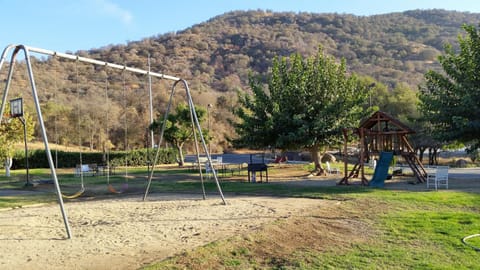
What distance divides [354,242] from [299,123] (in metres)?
12.2

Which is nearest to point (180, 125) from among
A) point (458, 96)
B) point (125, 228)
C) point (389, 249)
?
point (458, 96)

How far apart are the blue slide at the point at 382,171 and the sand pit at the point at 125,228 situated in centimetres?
474

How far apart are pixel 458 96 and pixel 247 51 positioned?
81113mm

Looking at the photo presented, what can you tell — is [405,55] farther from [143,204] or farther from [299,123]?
[143,204]

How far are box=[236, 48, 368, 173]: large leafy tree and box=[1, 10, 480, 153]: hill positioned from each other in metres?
22.1

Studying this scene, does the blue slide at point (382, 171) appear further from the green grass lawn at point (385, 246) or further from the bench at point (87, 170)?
the bench at point (87, 170)

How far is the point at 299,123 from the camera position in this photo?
18797 millimetres

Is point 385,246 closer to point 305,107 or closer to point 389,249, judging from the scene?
point 389,249

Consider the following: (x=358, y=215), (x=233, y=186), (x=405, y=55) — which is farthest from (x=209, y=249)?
(x=405, y=55)

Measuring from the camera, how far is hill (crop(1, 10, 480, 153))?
49.9 meters

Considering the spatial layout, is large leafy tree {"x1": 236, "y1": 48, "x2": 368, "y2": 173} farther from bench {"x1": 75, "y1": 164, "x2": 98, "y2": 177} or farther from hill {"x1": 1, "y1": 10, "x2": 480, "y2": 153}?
hill {"x1": 1, "y1": 10, "x2": 480, "y2": 153}

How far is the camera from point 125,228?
27.2 feet

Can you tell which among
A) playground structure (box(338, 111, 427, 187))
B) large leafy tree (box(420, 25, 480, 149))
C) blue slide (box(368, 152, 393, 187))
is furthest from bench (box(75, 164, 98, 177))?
large leafy tree (box(420, 25, 480, 149))

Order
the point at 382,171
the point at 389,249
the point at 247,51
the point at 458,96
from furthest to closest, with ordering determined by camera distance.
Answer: the point at 247,51 < the point at 458,96 < the point at 382,171 < the point at 389,249
